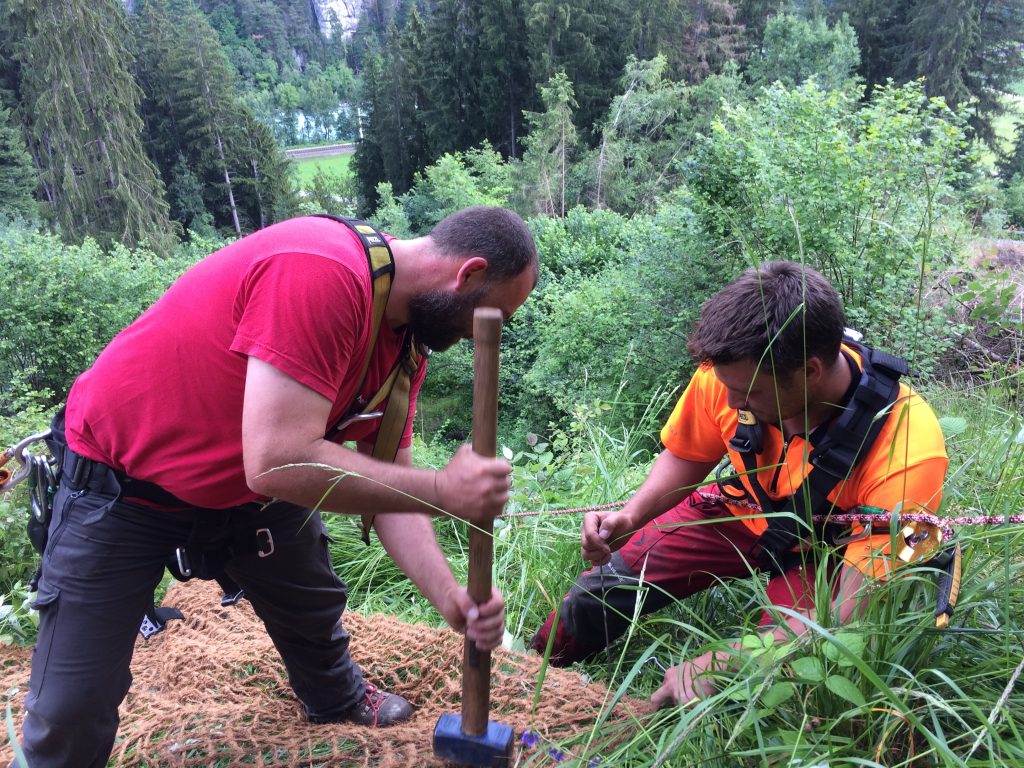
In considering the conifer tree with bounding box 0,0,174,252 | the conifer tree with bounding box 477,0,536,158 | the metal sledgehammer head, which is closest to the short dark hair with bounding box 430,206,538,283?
the metal sledgehammer head

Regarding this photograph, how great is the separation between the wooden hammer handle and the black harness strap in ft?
2.19

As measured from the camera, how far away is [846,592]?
5.48ft

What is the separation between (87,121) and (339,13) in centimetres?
6632

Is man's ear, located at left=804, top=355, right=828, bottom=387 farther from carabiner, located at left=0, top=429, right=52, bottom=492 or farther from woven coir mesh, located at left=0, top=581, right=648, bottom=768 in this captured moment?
carabiner, located at left=0, top=429, right=52, bottom=492

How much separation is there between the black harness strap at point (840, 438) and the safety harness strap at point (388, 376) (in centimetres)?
98

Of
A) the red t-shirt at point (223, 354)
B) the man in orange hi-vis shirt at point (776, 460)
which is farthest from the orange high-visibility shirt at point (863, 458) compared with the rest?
the red t-shirt at point (223, 354)

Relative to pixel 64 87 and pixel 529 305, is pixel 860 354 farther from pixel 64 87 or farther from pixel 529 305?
pixel 64 87

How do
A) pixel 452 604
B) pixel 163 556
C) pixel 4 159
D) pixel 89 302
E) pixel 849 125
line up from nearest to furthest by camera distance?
pixel 452 604 < pixel 163 556 < pixel 849 125 < pixel 89 302 < pixel 4 159

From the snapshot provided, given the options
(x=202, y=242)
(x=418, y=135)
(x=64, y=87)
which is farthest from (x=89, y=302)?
(x=418, y=135)

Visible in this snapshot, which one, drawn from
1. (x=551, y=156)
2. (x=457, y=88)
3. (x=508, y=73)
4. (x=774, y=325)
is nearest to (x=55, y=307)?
(x=551, y=156)

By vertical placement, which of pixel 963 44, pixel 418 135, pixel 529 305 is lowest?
pixel 529 305

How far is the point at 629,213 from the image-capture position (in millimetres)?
31328

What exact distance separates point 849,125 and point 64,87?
100ft

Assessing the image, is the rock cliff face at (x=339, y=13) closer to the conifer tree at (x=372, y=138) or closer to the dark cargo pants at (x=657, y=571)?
the conifer tree at (x=372, y=138)
